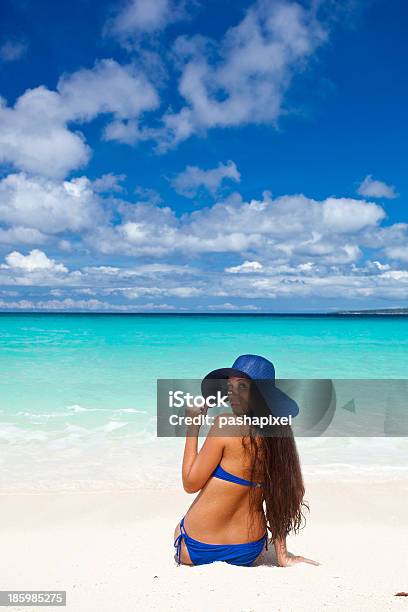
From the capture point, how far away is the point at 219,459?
3.02m

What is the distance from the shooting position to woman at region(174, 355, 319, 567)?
115 inches

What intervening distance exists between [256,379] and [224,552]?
115 centimetres

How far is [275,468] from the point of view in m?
3.07

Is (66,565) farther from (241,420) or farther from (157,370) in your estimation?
(157,370)

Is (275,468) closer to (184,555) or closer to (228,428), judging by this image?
(228,428)

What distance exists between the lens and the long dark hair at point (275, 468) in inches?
117

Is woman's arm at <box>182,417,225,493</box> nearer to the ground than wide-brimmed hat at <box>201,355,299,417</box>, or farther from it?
nearer to the ground

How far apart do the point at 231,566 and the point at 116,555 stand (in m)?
1.29
